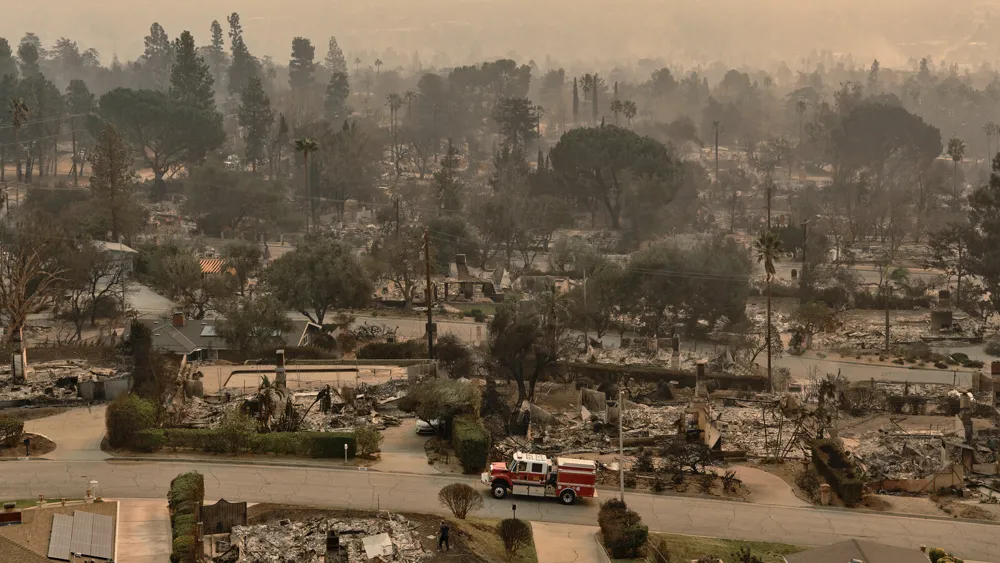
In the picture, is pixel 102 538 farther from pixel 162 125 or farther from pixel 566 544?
pixel 162 125

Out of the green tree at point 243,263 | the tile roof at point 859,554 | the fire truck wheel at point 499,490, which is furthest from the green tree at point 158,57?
the tile roof at point 859,554

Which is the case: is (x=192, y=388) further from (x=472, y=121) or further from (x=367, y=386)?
(x=472, y=121)

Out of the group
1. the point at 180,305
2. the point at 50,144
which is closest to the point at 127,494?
the point at 180,305

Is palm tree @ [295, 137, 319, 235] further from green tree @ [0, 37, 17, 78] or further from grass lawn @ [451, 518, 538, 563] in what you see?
green tree @ [0, 37, 17, 78]

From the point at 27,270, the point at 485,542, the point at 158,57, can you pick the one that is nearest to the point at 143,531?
the point at 485,542

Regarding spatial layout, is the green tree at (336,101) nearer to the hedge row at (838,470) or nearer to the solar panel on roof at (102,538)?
the hedge row at (838,470)

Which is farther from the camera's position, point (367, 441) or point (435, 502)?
point (367, 441)
